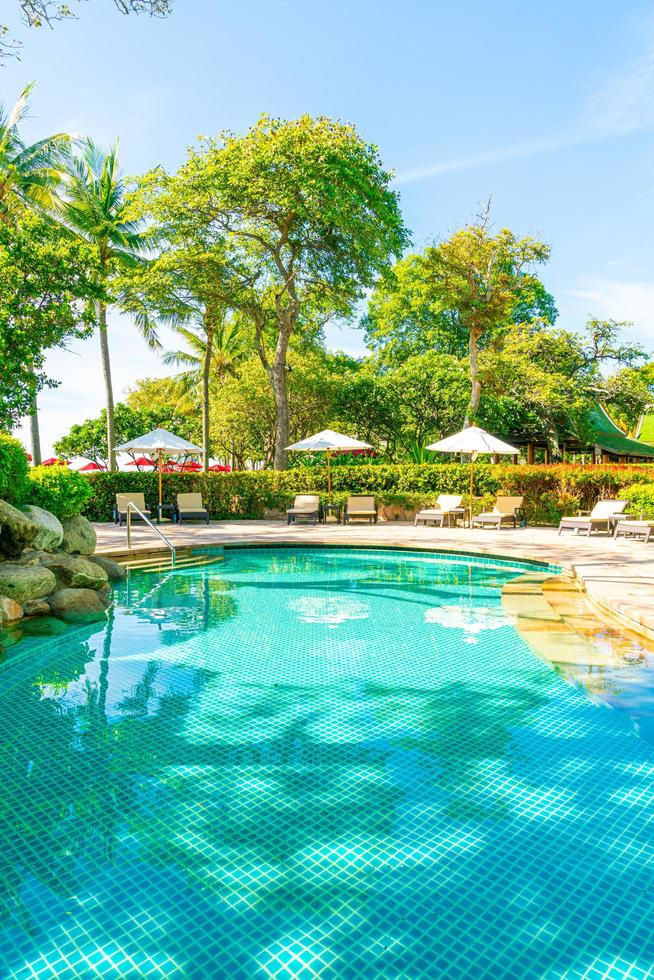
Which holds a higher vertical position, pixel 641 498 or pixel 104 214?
pixel 104 214

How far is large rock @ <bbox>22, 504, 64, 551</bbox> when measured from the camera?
9.30 metres

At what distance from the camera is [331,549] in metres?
14.0

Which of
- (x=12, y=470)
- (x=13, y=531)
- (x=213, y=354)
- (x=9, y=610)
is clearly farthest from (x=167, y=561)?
(x=213, y=354)

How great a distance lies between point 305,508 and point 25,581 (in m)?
11.2

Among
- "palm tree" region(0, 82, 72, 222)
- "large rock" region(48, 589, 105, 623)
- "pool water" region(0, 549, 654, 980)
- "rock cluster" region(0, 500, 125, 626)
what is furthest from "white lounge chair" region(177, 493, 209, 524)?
"pool water" region(0, 549, 654, 980)

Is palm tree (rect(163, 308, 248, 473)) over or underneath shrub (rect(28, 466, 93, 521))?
over

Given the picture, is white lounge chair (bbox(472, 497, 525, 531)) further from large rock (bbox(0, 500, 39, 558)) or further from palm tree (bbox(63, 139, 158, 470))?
palm tree (bbox(63, 139, 158, 470))

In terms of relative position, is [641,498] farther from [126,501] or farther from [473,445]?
[126,501]

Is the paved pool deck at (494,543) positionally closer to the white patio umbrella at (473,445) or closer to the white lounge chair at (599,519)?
the white lounge chair at (599,519)

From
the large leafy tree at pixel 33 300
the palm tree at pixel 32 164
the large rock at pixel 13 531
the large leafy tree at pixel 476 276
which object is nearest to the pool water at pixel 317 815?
the large rock at pixel 13 531

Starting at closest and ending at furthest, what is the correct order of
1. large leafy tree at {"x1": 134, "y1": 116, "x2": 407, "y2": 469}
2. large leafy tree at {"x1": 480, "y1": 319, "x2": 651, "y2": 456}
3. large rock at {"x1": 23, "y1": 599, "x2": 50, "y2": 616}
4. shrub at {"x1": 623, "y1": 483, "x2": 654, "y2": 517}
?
large rock at {"x1": 23, "y1": 599, "x2": 50, "y2": 616} < shrub at {"x1": 623, "y1": 483, "x2": 654, "y2": 517} < large leafy tree at {"x1": 134, "y1": 116, "x2": 407, "y2": 469} < large leafy tree at {"x1": 480, "y1": 319, "x2": 651, "y2": 456}

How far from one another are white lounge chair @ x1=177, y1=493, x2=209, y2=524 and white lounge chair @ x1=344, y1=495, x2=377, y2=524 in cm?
424

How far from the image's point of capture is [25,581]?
26.6ft

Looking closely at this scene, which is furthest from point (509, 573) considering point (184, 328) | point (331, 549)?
point (184, 328)
